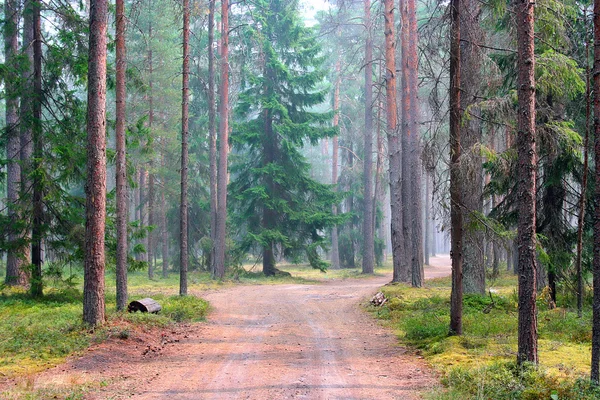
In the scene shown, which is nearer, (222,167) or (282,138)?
(222,167)

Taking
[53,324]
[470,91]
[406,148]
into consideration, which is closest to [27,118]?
[53,324]

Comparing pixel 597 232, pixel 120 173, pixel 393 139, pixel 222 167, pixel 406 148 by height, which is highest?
pixel 393 139

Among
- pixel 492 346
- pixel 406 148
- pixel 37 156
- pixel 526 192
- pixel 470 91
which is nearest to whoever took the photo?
pixel 526 192

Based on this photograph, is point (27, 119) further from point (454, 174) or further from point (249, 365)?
point (454, 174)

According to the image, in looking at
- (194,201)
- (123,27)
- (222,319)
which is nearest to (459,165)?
(222,319)

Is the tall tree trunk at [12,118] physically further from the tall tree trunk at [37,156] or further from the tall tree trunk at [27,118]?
the tall tree trunk at [37,156]

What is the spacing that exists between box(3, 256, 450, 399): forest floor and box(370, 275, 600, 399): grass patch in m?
0.51

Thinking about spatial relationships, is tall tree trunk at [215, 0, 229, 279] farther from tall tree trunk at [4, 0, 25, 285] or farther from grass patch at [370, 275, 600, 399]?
grass patch at [370, 275, 600, 399]

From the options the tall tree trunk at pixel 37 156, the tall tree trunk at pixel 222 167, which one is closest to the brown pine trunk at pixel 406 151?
the tall tree trunk at pixel 222 167

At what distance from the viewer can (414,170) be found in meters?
20.7

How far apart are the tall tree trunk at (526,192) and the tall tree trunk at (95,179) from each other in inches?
330

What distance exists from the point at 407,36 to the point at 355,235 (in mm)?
21407

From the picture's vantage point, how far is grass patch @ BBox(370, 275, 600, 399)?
7.18 meters

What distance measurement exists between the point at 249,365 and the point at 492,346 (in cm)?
461
